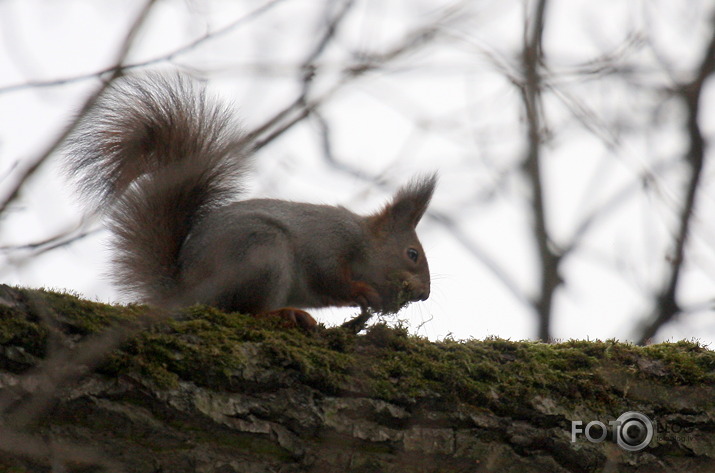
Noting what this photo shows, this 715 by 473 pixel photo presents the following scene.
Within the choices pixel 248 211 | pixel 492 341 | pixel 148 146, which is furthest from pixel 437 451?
pixel 148 146

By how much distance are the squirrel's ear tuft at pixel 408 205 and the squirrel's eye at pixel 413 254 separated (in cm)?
15

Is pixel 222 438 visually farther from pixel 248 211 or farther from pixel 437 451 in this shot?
pixel 248 211

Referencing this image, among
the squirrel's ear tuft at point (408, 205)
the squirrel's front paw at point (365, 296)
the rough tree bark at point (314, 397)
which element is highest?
the squirrel's ear tuft at point (408, 205)

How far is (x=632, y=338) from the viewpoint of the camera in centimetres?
208

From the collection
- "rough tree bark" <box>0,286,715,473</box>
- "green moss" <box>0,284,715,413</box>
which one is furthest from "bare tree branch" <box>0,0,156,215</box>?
"green moss" <box>0,284,715,413</box>

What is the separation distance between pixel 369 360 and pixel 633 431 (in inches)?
29.6

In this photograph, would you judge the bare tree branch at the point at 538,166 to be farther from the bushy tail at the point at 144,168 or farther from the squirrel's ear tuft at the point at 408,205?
the squirrel's ear tuft at the point at 408,205

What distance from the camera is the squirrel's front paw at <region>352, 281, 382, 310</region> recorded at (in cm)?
301

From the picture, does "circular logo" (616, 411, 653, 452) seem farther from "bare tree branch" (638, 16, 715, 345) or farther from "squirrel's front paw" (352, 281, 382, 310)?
"squirrel's front paw" (352, 281, 382, 310)

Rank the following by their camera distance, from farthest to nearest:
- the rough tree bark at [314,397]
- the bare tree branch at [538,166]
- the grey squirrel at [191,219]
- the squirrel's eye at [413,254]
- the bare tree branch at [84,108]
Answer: the squirrel's eye at [413,254] < the grey squirrel at [191,219] < the rough tree bark at [314,397] < the bare tree branch at [538,166] < the bare tree branch at [84,108]

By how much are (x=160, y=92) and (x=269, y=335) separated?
139cm

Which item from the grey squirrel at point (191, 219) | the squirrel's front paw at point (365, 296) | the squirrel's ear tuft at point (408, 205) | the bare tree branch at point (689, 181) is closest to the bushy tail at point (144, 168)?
the grey squirrel at point (191, 219)

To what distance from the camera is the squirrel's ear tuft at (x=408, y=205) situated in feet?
12.1

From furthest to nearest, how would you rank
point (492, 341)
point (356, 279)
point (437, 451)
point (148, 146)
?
point (356, 279) → point (148, 146) → point (492, 341) → point (437, 451)
